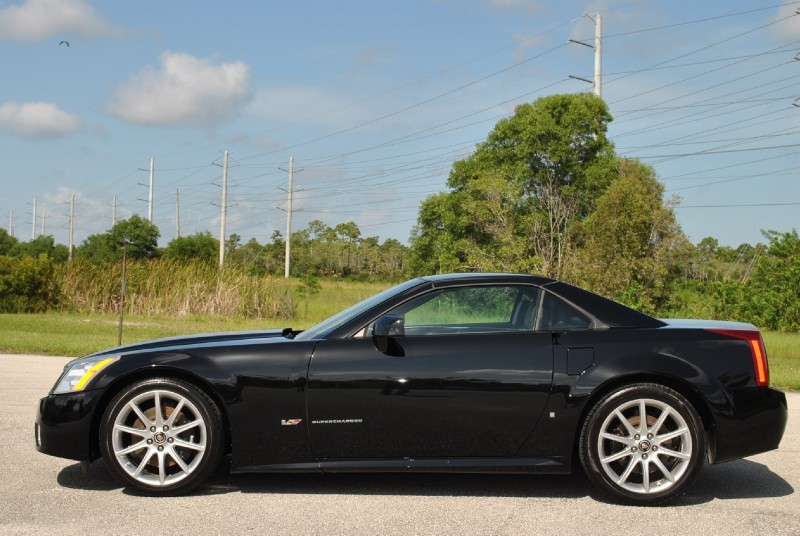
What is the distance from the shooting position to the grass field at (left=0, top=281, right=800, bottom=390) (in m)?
15.5

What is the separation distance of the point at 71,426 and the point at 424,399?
2.20 meters

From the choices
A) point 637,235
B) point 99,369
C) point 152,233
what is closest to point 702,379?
point 99,369

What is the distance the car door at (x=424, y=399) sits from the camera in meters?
5.11

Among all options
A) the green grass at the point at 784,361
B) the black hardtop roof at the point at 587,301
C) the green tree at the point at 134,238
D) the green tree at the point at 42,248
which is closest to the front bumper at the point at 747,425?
the black hardtop roof at the point at 587,301

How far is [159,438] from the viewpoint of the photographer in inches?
204

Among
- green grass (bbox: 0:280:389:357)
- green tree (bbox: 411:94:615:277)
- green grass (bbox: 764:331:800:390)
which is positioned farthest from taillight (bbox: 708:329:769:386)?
green tree (bbox: 411:94:615:277)

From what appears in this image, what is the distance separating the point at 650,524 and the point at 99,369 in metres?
3.50

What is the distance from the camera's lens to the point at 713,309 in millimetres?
31672

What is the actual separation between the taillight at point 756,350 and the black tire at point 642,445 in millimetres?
513

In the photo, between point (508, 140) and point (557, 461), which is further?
point (508, 140)

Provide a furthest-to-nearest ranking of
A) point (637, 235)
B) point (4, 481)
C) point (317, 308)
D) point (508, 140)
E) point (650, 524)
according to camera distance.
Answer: point (508, 140)
point (317, 308)
point (637, 235)
point (4, 481)
point (650, 524)

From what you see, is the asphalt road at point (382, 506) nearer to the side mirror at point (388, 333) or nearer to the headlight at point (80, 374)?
the headlight at point (80, 374)

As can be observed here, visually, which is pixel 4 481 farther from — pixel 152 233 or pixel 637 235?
pixel 152 233

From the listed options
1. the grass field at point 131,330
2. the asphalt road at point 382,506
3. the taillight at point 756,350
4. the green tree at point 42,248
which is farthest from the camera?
the green tree at point 42,248
